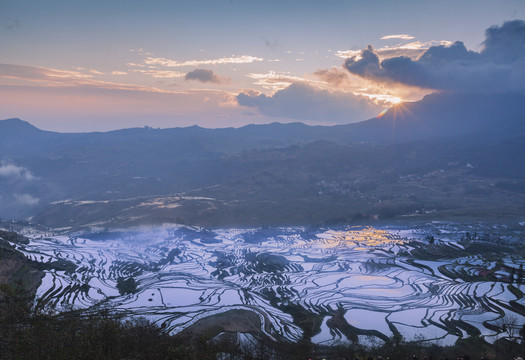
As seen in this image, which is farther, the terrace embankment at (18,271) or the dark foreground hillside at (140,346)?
the terrace embankment at (18,271)

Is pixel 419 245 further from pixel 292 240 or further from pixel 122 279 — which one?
pixel 122 279

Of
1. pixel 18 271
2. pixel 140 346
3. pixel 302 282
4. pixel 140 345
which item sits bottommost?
pixel 302 282

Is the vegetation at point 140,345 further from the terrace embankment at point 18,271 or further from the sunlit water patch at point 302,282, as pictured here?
the terrace embankment at point 18,271

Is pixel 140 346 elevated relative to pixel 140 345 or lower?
elevated

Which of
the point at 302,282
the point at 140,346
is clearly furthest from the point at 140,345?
the point at 302,282

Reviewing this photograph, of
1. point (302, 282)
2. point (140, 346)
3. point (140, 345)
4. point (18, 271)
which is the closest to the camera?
point (140, 346)

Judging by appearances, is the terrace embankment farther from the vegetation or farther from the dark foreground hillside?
the dark foreground hillside

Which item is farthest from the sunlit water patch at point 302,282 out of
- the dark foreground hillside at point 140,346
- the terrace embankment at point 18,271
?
the dark foreground hillside at point 140,346

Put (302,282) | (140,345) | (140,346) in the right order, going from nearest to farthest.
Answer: (140,346) < (140,345) < (302,282)

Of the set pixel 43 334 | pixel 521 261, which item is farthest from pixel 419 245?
pixel 43 334

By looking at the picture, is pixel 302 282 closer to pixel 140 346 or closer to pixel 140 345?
pixel 140 345

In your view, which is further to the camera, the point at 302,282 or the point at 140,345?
the point at 302,282
